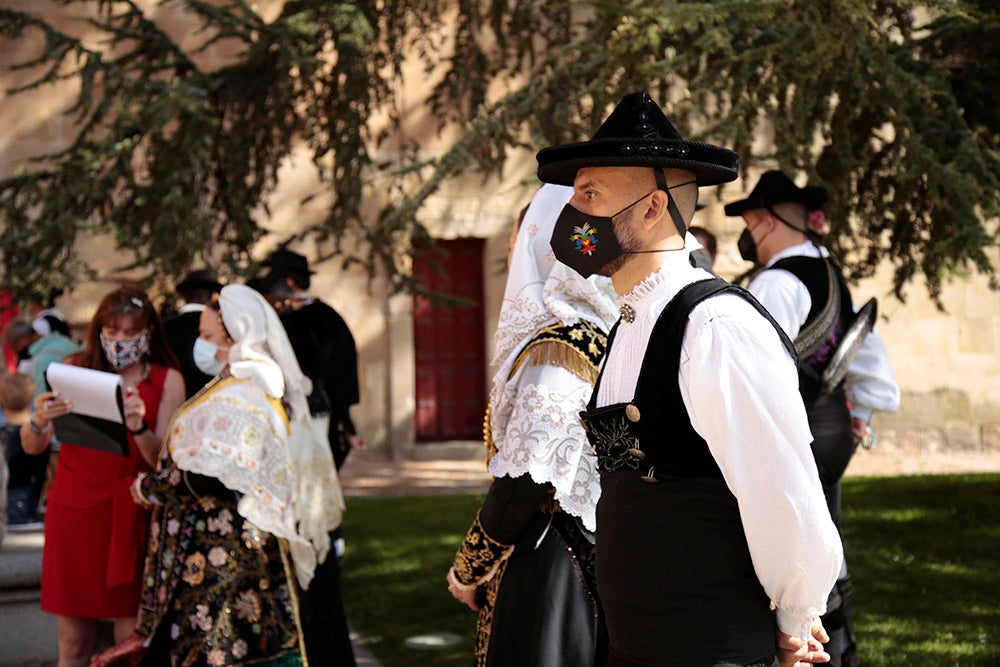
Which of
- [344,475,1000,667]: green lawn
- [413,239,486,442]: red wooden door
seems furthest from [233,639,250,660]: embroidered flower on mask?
[413,239,486,442]: red wooden door

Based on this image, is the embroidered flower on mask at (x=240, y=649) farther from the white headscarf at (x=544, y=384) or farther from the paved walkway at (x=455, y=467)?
the paved walkway at (x=455, y=467)

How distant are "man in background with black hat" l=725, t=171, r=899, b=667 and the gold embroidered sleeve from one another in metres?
1.41

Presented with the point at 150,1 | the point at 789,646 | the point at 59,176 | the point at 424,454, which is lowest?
the point at 424,454

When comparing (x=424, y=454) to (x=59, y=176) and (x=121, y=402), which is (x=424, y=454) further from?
(x=121, y=402)

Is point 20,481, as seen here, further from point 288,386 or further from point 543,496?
point 543,496

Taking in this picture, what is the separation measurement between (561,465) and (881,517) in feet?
20.6

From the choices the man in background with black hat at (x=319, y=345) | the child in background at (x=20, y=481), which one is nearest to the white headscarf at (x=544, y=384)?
the man in background with black hat at (x=319, y=345)

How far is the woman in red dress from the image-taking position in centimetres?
466

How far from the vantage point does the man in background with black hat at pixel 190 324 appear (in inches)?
236

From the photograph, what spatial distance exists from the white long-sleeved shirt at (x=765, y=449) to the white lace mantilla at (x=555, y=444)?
879 millimetres

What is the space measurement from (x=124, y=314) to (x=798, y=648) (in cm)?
333

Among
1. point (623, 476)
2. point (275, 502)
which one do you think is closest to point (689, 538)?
point (623, 476)

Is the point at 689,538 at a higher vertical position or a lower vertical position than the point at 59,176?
lower

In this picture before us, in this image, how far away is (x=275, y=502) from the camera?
14.5 feet
